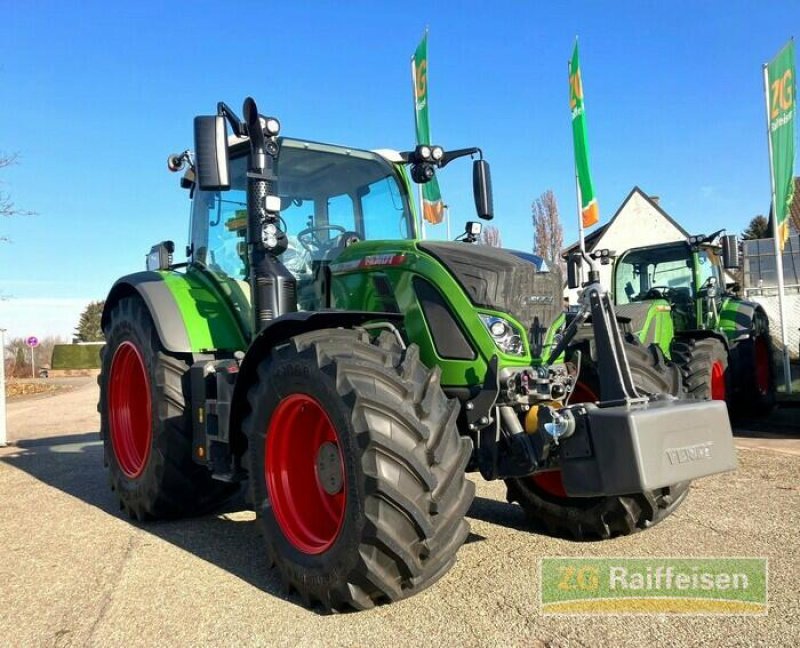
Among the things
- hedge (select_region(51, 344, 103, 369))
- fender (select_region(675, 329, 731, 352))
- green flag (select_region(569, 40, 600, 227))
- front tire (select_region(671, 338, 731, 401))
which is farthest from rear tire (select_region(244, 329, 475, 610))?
hedge (select_region(51, 344, 103, 369))

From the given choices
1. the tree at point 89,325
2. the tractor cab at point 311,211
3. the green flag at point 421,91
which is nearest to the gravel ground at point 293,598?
the tractor cab at point 311,211

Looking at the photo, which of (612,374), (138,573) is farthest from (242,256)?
(612,374)

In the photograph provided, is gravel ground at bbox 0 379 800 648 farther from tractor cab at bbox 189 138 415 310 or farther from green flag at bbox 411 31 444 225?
→ green flag at bbox 411 31 444 225

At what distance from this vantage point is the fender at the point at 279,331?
11.7ft

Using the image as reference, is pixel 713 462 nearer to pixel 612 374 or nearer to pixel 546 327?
pixel 612 374

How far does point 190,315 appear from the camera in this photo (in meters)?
4.90

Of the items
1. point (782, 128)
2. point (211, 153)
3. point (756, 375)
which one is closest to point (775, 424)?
point (756, 375)

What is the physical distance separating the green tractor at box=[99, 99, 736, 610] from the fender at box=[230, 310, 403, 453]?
0.5 inches

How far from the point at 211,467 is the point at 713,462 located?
9.03ft

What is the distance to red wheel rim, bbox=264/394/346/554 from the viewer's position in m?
3.53

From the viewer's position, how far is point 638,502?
394 cm

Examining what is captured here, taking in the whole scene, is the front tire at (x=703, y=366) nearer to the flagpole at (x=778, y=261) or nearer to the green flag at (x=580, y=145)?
the flagpole at (x=778, y=261)

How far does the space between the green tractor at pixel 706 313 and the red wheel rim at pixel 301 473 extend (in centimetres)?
582

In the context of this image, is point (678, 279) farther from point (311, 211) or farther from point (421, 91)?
point (311, 211)
